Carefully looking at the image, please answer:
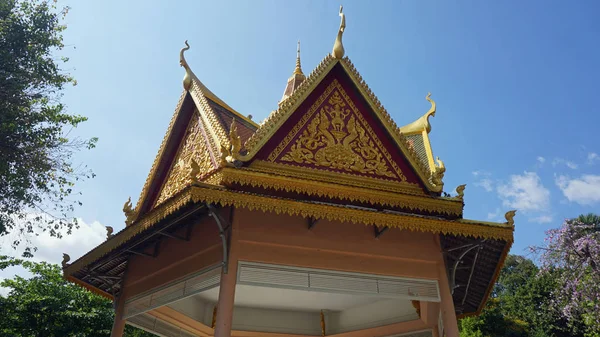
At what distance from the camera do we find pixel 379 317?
11062mm

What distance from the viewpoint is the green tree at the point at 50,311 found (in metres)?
15.9

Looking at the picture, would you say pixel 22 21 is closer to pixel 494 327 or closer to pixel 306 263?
pixel 306 263

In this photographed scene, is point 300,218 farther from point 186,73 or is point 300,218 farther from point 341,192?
Result: point 186,73

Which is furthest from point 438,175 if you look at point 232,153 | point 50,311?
point 50,311

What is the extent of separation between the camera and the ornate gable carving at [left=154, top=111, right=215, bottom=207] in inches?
332

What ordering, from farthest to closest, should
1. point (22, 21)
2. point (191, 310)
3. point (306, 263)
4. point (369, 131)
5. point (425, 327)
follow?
point (22, 21)
point (191, 310)
point (425, 327)
point (369, 131)
point (306, 263)

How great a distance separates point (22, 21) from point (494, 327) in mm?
26625

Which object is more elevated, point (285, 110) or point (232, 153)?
point (285, 110)

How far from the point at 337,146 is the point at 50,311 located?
540 inches

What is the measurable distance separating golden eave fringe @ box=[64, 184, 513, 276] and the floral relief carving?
1217 mm

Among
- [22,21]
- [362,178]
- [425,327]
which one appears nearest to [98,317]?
[22,21]

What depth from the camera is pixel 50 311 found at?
54.1 ft

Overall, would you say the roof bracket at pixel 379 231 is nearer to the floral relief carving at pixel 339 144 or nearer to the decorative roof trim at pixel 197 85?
the floral relief carving at pixel 339 144

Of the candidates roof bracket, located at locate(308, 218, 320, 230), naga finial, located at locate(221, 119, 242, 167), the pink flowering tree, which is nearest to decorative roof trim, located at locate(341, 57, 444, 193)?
roof bracket, located at locate(308, 218, 320, 230)
